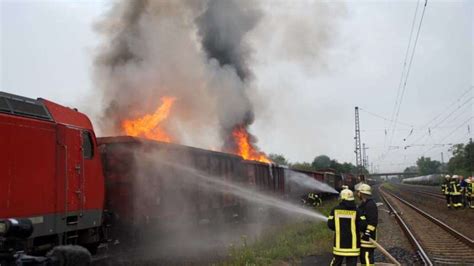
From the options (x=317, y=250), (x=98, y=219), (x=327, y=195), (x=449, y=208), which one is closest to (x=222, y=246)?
(x=317, y=250)

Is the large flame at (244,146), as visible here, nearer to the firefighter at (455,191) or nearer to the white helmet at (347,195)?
the firefighter at (455,191)

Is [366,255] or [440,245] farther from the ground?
[366,255]

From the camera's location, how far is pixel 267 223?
18156mm

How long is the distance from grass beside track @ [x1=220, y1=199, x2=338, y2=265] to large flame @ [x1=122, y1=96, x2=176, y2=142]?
461 cm

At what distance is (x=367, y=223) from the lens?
21.5ft

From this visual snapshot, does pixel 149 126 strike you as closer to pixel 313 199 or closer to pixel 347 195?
pixel 347 195

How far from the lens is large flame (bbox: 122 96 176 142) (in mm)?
13906

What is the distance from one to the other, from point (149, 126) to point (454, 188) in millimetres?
16367

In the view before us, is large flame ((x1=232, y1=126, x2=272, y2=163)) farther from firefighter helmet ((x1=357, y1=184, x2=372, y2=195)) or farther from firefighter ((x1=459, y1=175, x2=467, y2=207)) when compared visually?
firefighter helmet ((x1=357, y1=184, x2=372, y2=195))

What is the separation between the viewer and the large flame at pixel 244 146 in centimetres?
2323

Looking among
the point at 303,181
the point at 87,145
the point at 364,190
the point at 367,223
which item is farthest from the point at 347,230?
the point at 303,181

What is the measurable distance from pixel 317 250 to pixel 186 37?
13.0 metres

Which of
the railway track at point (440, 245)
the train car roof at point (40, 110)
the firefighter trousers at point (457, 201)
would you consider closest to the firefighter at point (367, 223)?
the railway track at point (440, 245)

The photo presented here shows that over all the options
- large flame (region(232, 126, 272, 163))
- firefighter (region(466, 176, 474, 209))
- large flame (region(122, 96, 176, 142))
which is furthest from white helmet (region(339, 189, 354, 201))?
firefighter (region(466, 176, 474, 209))
